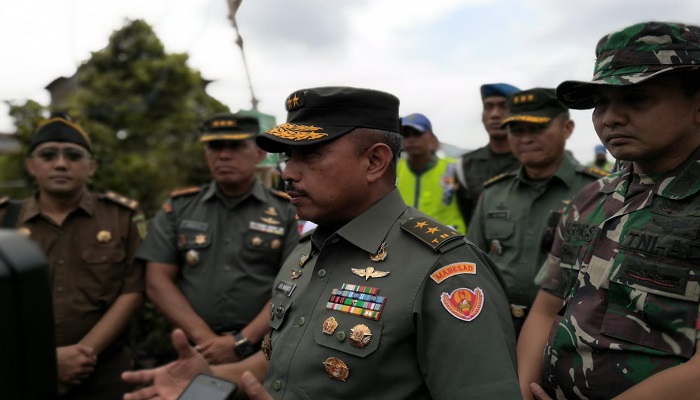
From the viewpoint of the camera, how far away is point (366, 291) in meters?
2.08

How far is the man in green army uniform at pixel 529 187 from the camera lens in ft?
Result: 13.0

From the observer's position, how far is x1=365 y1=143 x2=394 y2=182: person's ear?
227 cm

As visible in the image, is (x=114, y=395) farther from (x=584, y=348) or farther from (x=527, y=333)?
(x=584, y=348)

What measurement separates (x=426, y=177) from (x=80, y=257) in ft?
9.25

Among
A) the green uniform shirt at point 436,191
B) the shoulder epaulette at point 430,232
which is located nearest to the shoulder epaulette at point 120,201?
the green uniform shirt at point 436,191

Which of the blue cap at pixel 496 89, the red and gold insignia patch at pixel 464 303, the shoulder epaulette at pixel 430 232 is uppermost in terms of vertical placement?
the blue cap at pixel 496 89

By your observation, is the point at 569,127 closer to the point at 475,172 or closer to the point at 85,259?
the point at 475,172

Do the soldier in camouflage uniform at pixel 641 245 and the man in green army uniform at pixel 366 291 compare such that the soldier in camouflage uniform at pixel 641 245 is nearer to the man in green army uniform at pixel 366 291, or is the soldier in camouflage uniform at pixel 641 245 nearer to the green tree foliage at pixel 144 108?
the man in green army uniform at pixel 366 291

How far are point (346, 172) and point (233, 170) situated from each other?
8.04 feet

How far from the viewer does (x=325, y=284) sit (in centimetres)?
224

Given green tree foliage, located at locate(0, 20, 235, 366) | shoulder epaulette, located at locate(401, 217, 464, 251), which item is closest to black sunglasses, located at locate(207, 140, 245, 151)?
shoulder epaulette, located at locate(401, 217, 464, 251)

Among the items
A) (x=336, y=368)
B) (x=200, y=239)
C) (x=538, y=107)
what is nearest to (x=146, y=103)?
(x=200, y=239)

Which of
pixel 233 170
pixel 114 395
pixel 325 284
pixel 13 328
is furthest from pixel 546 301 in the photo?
pixel 114 395

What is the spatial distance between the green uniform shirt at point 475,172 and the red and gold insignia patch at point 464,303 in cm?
334
